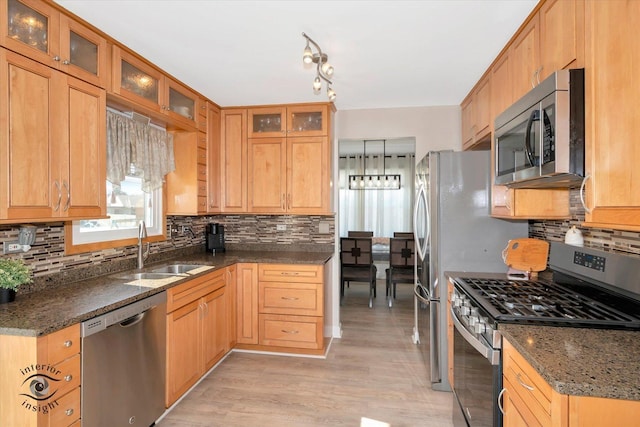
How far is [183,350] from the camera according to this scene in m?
2.35

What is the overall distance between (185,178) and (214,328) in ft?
4.70

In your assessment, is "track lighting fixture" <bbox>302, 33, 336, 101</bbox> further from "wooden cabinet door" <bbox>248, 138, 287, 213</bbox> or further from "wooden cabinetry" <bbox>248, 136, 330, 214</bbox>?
"wooden cabinet door" <bbox>248, 138, 287, 213</bbox>

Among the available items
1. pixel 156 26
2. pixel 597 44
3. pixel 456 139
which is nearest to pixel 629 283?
pixel 597 44

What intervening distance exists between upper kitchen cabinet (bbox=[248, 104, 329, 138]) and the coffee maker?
3.54 ft

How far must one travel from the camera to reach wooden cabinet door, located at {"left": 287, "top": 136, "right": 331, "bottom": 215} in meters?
3.38

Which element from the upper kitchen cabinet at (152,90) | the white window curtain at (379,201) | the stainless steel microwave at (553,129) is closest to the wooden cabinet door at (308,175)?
the upper kitchen cabinet at (152,90)

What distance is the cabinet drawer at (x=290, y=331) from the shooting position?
3.07 metres

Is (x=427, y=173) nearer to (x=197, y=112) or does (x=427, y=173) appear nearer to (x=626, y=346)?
(x=626, y=346)

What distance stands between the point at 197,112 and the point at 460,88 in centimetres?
245

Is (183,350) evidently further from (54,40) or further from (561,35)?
(561,35)

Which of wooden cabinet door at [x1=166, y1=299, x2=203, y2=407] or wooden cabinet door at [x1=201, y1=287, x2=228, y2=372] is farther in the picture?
wooden cabinet door at [x1=201, y1=287, x2=228, y2=372]

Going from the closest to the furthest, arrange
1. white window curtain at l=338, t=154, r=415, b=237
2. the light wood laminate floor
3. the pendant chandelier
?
the light wood laminate floor < the pendant chandelier < white window curtain at l=338, t=154, r=415, b=237

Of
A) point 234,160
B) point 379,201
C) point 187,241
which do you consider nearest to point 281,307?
point 187,241

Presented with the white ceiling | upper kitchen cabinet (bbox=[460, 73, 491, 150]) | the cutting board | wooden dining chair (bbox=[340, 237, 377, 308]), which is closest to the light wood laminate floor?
the cutting board
